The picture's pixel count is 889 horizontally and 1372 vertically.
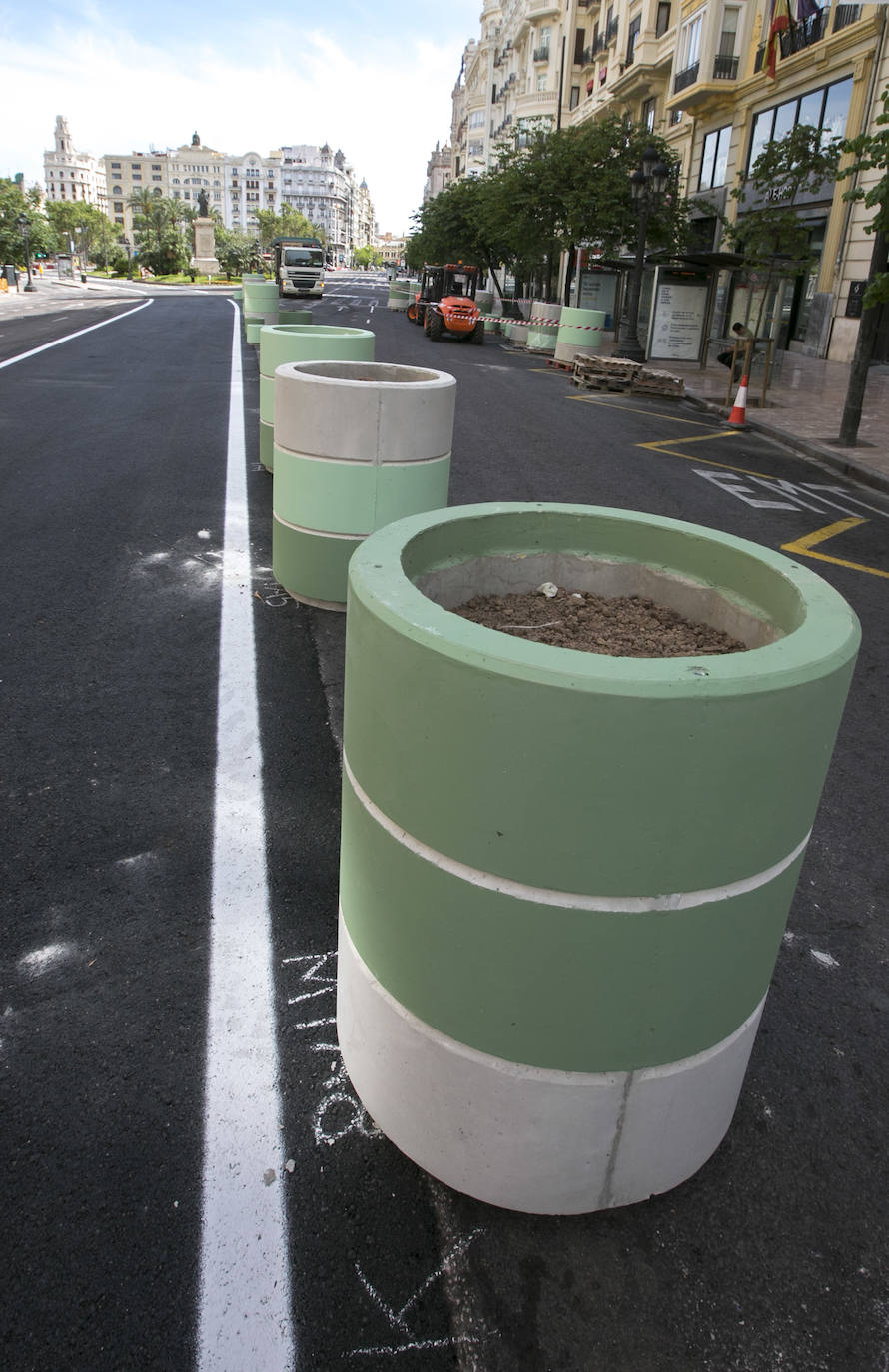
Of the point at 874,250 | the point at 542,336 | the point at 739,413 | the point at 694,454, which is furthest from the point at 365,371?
the point at 542,336

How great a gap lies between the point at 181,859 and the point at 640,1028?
85.5 inches

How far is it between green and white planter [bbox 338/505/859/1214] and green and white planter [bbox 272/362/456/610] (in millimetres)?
3320

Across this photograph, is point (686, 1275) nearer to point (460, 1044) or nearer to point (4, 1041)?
point (460, 1044)

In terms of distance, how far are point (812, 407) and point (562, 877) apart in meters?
20.0

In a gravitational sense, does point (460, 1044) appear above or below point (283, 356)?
below

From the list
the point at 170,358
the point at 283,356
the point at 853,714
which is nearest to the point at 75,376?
the point at 170,358

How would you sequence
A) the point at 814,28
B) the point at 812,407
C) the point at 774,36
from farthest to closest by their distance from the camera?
the point at 774,36 < the point at 814,28 < the point at 812,407

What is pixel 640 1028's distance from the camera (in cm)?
218

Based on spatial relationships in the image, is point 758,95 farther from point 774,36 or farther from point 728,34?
point 774,36

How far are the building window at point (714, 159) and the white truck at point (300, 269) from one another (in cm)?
2580

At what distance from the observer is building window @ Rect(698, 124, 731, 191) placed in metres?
36.4

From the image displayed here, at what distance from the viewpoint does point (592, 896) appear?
2.00 metres

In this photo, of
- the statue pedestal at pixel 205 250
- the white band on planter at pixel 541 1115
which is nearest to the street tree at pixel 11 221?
the statue pedestal at pixel 205 250

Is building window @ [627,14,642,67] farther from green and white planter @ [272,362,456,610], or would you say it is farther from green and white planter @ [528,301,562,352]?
green and white planter @ [272,362,456,610]
